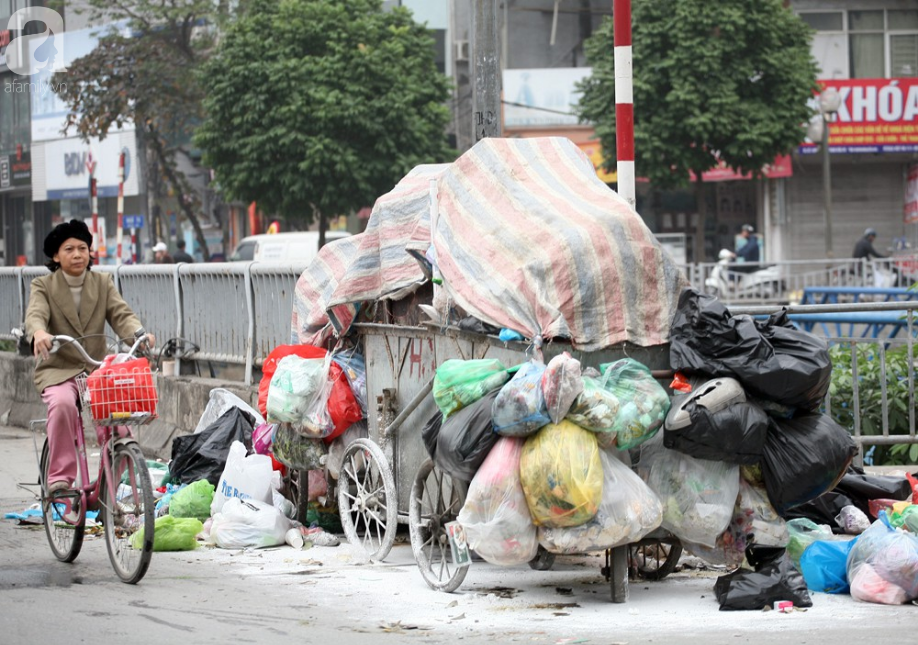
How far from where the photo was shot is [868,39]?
36.1 metres

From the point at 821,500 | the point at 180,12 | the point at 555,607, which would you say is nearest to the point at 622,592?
the point at 555,607

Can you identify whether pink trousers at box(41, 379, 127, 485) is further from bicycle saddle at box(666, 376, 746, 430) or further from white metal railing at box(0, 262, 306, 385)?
white metal railing at box(0, 262, 306, 385)

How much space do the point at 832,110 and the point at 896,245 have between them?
8074 millimetres

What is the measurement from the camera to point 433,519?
21.9ft

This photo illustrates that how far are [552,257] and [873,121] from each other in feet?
99.5

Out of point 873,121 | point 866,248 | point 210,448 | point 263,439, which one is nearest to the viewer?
point 263,439

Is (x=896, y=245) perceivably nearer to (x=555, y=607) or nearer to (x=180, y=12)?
(x=180, y=12)

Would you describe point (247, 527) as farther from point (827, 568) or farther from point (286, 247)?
point (286, 247)

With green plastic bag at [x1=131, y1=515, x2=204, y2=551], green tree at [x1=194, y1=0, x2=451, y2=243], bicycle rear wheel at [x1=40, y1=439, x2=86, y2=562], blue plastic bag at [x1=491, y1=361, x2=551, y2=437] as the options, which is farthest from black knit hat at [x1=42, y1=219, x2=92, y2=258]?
green tree at [x1=194, y1=0, x2=451, y2=243]

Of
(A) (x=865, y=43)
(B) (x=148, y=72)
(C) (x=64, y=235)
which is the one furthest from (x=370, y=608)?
(A) (x=865, y=43)

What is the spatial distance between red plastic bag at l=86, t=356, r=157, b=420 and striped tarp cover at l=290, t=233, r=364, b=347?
1644 mm

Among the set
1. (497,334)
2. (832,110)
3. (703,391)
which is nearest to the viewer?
(703,391)

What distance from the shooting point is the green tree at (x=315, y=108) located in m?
29.0

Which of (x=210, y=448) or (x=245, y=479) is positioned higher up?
(x=210, y=448)
